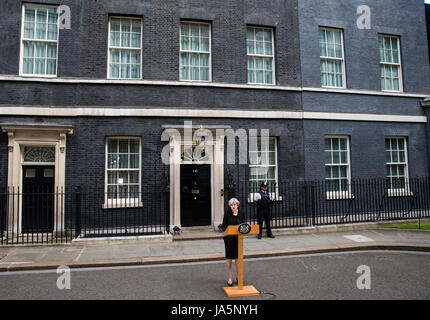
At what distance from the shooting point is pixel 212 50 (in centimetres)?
1223

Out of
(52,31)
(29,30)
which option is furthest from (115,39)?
(29,30)

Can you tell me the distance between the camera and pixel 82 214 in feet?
35.1

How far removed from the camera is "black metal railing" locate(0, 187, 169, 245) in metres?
10.1

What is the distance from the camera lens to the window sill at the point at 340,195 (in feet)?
41.2

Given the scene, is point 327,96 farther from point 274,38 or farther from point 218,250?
point 218,250

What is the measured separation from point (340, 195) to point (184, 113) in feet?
23.2

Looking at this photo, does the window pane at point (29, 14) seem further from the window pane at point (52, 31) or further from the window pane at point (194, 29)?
the window pane at point (194, 29)

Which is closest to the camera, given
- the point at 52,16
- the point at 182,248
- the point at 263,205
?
the point at 182,248

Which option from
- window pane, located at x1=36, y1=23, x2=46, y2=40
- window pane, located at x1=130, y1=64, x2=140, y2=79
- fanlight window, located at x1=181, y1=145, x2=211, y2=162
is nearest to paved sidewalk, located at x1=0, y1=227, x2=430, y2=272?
fanlight window, located at x1=181, y1=145, x2=211, y2=162

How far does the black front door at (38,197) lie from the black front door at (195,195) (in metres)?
4.49

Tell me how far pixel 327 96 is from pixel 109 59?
8.76 meters

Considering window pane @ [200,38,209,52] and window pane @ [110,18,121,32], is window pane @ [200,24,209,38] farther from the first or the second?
window pane @ [110,18,121,32]

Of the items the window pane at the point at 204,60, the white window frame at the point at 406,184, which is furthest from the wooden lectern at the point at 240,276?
the white window frame at the point at 406,184

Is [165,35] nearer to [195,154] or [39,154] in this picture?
[195,154]
